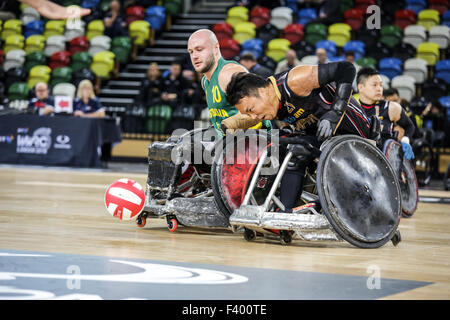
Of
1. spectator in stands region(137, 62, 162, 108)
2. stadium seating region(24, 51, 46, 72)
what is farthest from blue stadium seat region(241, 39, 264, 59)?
stadium seating region(24, 51, 46, 72)

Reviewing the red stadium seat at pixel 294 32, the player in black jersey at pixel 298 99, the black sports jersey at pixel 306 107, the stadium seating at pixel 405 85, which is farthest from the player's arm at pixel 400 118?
the red stadium seat at pixel 294 32

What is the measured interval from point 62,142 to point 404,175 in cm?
836

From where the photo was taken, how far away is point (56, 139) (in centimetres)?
1485

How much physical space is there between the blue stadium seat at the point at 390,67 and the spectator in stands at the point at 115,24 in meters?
7.29

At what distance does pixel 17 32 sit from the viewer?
21172 mm

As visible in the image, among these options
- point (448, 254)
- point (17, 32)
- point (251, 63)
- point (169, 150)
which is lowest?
point (448, 254)

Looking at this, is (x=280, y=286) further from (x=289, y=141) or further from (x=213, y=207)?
(x=213, y=207)

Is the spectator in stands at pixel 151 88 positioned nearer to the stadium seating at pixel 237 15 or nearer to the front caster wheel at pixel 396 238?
the stadium seating at pixel 237 15

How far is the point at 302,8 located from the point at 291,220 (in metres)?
15.1

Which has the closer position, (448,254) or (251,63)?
(448,254)

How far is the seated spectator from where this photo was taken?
1505 centimetres

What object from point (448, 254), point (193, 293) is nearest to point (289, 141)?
point (448, 254)

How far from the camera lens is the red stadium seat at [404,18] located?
17359 mm

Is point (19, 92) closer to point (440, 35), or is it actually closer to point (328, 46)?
point (328, 46)
